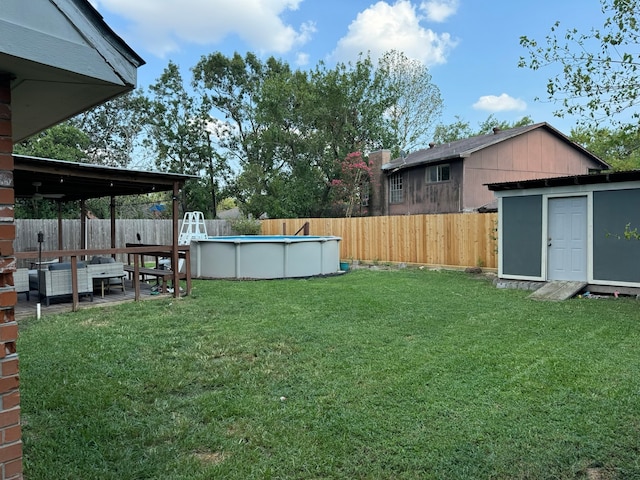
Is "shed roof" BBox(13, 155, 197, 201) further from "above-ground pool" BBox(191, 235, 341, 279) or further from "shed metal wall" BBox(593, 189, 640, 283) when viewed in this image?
"shed metal wall" BBox(593, 189, 640, 283)

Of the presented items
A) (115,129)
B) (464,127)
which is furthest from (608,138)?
(464,127)

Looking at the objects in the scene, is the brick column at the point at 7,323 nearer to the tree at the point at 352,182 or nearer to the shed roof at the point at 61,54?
the shed roof at the point at 61,54

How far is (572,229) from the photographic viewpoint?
355 inches

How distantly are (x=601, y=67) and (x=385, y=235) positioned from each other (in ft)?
40.1

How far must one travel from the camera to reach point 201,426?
3133 millimetres

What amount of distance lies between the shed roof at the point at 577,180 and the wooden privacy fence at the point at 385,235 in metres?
2.23

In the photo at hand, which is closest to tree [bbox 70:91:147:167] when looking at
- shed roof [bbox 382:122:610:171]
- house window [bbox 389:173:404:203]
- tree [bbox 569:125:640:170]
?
shed roof [bbox 382:122:610:171]

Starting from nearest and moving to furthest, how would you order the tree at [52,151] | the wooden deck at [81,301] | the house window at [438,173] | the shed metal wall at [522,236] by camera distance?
1. the wooden deck at [81,301]
2. the shed metal wall at [522,236]
3. the tree at [52,151]
4. the house window at [438,173]

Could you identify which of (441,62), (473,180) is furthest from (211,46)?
(473,180)

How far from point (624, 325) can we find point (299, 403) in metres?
4.97

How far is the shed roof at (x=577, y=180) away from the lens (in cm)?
796

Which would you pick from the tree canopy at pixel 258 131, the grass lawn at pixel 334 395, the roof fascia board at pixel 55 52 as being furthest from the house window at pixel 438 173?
the roof fascia board at pixel 55 52

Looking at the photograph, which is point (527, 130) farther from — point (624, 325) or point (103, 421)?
point (103, 421)

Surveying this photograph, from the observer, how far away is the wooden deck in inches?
285
